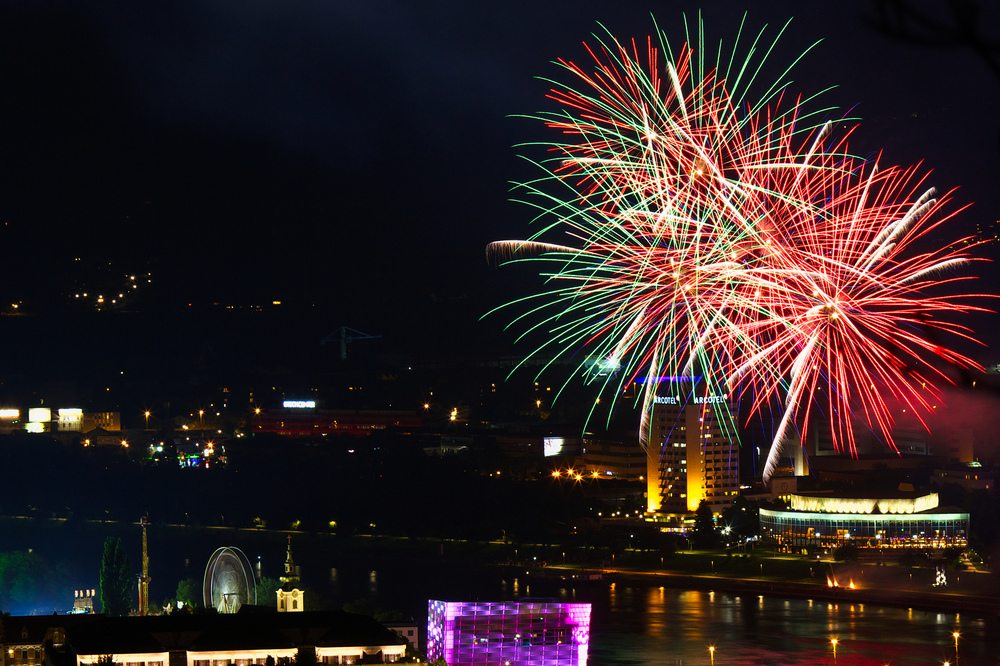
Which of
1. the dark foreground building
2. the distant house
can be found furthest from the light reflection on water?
the distant house

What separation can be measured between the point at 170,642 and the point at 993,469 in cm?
2701

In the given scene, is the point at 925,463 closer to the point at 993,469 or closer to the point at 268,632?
the point at 993,469

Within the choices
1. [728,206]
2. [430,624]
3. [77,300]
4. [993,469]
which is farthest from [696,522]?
[77,300]

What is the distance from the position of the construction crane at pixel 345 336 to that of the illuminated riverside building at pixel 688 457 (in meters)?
31.8

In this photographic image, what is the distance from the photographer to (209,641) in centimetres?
1188

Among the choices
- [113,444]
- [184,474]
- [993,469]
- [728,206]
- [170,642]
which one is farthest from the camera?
[113,444]

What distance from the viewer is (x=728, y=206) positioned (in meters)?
7.83

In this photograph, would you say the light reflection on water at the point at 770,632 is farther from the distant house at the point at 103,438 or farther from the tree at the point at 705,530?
the distant house at the point at 103,438

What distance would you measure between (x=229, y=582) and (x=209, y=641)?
5.53m

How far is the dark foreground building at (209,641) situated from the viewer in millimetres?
11578

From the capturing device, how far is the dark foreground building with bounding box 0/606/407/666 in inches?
456

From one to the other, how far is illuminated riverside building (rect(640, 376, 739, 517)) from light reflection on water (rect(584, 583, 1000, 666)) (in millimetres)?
8297

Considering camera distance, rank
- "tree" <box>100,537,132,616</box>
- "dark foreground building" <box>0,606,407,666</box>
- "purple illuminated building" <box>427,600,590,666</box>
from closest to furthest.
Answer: "dark foreground building" <box>0,606,407,666</box>
"purple illuminated building" <box>427,600,590,666</box>
"tree" <box>100,537,132,616</box>

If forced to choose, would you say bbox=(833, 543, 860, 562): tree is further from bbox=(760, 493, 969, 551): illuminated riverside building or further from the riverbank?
the riverbank
